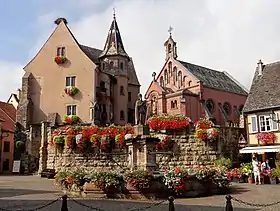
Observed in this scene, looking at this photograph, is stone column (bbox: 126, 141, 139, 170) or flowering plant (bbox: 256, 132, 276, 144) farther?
flowering plant (bbox: 256, 132, 276, 144)

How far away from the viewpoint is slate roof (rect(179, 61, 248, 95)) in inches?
2012

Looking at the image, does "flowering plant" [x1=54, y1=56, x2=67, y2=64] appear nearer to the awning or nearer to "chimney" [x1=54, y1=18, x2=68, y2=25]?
"chimney" [x1=54, y1=18, x2=68, y2=25]

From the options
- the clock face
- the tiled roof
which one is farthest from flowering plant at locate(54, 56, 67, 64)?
the clock face

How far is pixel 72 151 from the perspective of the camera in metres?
28.5

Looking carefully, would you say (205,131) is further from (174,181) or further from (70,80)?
(70,80)

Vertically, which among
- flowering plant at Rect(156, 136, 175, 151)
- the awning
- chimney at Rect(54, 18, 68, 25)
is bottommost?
the awning

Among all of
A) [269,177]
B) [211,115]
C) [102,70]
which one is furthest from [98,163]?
[211,115]

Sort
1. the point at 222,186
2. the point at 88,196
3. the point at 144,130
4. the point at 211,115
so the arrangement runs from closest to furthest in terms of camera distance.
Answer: the point at 88,196 < the point at 222,186 < the point at 144,130 < the point at 211,115

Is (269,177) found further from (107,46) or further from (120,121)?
(107,46)

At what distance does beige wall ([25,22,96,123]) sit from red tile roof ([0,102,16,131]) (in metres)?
8.94

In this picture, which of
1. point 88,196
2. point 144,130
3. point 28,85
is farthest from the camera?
point 28,85

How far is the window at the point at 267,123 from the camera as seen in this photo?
92.8ft

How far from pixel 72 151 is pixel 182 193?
16.0 m

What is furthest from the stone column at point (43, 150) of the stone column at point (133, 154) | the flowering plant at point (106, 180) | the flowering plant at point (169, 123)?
the flowering plant at point (106, 180)
